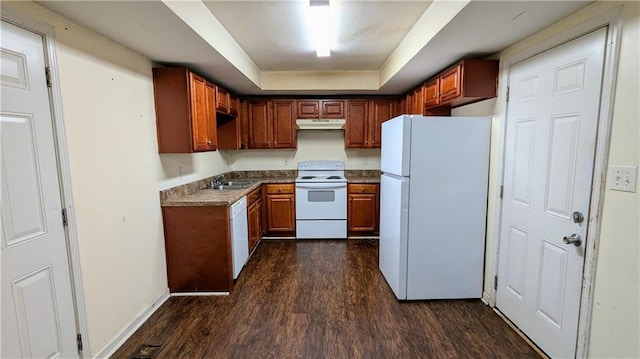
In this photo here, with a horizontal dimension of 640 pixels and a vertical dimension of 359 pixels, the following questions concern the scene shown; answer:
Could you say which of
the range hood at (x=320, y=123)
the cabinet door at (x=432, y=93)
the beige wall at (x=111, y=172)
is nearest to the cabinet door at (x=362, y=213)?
the range hood at (x=320, y=123)

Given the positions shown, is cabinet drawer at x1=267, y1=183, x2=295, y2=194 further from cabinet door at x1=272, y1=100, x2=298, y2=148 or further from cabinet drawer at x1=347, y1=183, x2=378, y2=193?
cabinet drawer at x1=347, y1=183, x2=378, y2=193

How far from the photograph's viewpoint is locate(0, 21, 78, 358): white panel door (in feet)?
4.59

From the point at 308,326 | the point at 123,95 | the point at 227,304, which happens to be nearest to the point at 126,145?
the point at 123,95

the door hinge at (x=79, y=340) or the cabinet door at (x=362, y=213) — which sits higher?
the cabinet door at (x=362, y=213)

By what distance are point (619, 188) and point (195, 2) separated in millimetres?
2667

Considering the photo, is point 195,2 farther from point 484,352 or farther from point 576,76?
point 484,352

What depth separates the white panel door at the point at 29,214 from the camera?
1.40 meters

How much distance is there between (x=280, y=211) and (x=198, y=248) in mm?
1727

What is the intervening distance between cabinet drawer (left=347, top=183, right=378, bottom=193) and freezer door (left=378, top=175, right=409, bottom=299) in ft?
4.14

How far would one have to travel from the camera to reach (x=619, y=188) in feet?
4.82

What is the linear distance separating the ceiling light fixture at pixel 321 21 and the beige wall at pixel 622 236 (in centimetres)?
152

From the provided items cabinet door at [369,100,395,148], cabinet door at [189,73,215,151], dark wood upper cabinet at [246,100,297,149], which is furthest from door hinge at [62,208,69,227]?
cabinet door at [369,100,395,148]

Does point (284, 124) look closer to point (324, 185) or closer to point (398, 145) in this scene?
point (324, 185)

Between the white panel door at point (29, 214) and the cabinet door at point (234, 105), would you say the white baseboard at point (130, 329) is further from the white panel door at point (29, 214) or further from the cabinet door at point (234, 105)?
the cabinet door at point (234, 105)
